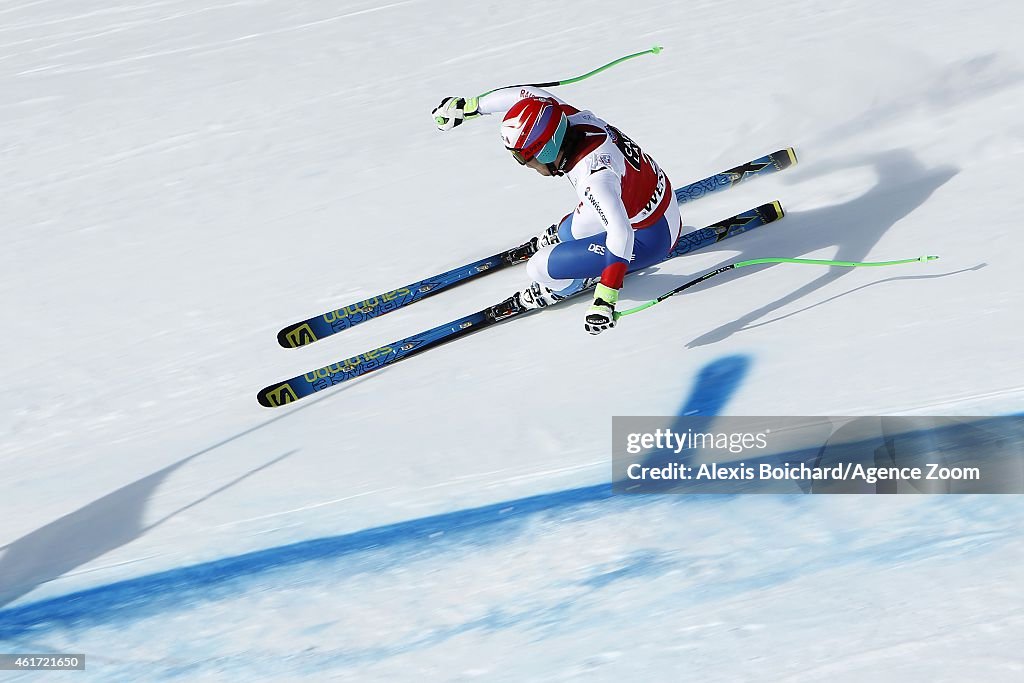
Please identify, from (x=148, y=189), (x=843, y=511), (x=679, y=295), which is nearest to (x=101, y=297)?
(x=148, y=189)

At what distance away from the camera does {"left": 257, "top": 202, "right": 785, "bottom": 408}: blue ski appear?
5121 millimetres

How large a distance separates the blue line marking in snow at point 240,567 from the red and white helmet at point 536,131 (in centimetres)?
140

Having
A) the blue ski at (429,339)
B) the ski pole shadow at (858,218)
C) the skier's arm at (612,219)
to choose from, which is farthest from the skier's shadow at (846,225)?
the skier's arm at (612,219)

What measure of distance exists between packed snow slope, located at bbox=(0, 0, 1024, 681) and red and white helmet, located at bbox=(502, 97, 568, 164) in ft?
3.01

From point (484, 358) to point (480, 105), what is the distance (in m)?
1.22

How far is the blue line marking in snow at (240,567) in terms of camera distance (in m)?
4.26

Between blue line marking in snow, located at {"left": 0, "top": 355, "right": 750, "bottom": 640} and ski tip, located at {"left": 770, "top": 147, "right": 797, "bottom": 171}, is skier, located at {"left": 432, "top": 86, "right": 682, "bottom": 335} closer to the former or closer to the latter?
blue line marking in snow, located at {"left": 0, "top": 355, "right": 750, "bottom": 640}

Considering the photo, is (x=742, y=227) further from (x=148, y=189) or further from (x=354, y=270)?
(x=148, y=189)

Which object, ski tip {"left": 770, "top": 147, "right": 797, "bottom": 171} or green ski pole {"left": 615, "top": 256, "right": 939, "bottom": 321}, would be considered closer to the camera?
green ski pole {"left": 615, "top": 256, "right": 939, "bottom": 321}

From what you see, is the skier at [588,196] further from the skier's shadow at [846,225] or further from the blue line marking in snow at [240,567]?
the blue line marking in snow at [240,567]

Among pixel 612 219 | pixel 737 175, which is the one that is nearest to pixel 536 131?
pixel 612 219

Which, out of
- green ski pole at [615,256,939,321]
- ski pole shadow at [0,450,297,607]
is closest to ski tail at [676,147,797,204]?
green ski pole at [615,256,939,321]

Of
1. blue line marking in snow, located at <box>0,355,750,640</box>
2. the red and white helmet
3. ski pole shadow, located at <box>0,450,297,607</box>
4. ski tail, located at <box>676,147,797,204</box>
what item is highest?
the red and white helmet

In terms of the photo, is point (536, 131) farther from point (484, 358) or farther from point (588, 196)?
point (484, 358)
